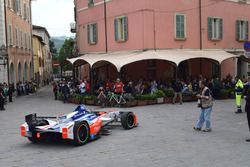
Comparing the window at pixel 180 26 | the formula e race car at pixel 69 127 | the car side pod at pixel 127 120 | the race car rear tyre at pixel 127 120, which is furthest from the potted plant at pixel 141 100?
the formula e race car at pixel 69 127

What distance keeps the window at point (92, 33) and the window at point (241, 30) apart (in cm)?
1123

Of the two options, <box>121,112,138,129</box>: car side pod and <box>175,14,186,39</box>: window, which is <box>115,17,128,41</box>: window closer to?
<box>175,14,186,39</box>: window

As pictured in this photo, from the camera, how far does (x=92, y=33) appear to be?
1176 inches

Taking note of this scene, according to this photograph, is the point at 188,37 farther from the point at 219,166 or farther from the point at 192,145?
the point at 219,166

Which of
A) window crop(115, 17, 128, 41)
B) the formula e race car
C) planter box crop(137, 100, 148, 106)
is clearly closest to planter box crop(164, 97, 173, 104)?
planter box crop(137, 100, 148, 106)

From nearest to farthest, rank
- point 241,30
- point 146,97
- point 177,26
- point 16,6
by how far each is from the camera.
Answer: point 146,97 → point 177,26 → point 241,30 → point 16,6

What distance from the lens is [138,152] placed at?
8.94 meters

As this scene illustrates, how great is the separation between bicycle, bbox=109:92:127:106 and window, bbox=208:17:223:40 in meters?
10.4

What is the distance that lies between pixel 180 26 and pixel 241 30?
6556mm

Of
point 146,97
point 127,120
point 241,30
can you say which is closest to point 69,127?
point 127,120

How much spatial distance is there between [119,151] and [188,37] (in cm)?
1812

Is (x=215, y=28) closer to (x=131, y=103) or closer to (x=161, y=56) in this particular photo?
(x=161, y=56)

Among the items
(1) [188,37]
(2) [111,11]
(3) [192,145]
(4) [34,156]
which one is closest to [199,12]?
(1) [188,37]

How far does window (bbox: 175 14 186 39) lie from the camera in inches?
1001
